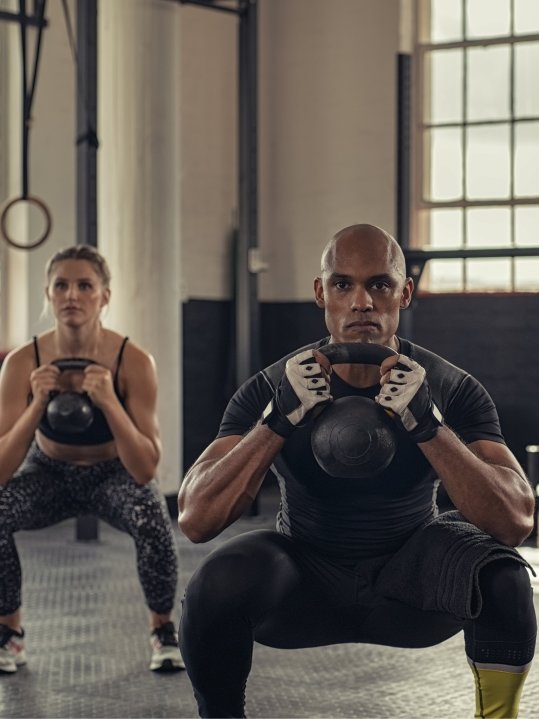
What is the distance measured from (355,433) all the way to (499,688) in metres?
0.47

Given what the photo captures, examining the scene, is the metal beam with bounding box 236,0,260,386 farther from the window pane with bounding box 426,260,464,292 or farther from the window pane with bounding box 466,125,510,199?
the window pane with bounding box 466,125,510,199

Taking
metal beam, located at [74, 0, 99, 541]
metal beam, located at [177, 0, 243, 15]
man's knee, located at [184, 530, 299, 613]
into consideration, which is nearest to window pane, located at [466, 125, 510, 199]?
metal beam, located at [177, 0, 243, 15]

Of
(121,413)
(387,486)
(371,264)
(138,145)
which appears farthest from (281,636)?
(138,145)

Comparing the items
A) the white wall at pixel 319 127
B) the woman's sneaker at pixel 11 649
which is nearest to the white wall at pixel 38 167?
the white wall at pixel 319 127

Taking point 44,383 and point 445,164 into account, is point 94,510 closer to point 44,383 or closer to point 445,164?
point 44,383

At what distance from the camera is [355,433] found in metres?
1.86

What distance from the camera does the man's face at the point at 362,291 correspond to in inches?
82.3

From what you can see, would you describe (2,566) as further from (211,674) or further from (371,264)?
(371,264)

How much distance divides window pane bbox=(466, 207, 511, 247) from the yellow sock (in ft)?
15.4

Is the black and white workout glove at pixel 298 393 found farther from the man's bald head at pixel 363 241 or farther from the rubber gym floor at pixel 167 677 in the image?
the rubber gym floor at pixel 167 677

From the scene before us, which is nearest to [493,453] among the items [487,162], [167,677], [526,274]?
[167,677]

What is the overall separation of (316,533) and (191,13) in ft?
15.9

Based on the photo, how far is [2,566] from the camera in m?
3.06

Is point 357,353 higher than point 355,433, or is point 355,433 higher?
point 357,353
